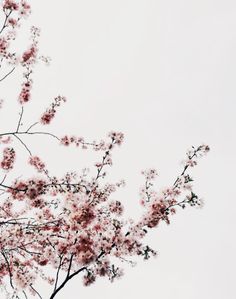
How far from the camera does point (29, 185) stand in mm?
9055

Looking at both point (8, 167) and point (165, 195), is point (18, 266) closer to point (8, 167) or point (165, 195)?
point (8, 167)

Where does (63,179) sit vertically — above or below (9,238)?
above

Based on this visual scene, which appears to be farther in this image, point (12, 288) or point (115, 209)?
point (115, 209)

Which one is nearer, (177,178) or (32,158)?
(177,178)

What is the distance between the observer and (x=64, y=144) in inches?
476

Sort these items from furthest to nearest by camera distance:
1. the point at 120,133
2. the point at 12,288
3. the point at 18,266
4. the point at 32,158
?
the point at 32,158, the point at 120,133, the point at 18,266, the point at 12,288

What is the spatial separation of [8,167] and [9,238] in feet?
6.68

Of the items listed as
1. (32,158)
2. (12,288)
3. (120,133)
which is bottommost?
(12,288)

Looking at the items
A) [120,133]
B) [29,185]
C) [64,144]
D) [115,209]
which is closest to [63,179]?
[29,185]

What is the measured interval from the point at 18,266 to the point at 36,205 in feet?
4.43

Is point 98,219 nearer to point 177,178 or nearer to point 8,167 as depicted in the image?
point 177,178

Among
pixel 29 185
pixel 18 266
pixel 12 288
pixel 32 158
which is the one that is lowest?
pixel 12 288

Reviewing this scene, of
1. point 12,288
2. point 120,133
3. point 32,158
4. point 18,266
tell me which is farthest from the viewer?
point 32,158

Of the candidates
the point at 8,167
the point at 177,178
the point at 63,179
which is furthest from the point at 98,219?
the point at 8,167
